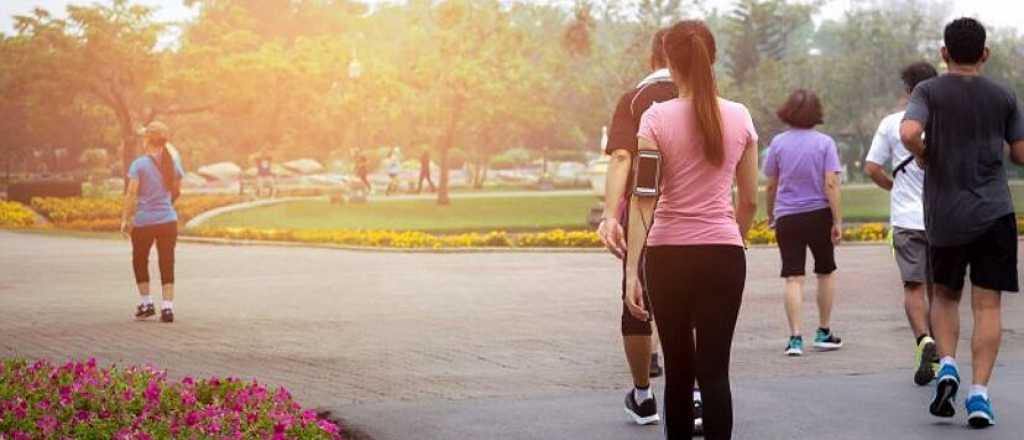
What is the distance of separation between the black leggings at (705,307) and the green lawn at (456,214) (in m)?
23.9

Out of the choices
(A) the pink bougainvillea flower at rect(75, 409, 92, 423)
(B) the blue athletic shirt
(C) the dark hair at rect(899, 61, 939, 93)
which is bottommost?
(A) the pink bougainvillea flower at rect(75, 409, 92, 423)

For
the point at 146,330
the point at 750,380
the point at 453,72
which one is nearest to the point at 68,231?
the point at 453,72

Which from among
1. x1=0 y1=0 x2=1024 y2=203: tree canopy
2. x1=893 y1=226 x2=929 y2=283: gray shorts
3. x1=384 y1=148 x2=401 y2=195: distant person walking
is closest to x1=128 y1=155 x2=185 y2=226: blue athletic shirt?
x1=893 y1=226 x2=929 y2=283: gray shorts

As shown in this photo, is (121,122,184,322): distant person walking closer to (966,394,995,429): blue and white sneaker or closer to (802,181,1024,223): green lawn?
(966,394,995,429): blue and white sneaker

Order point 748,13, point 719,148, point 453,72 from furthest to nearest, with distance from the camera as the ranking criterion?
point 748,13, point 453,72, point 719,148

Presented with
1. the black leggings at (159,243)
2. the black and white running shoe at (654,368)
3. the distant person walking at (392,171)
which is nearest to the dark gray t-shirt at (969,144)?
the black and white running shoe at (654,368)

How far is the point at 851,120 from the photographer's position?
46.2 metres

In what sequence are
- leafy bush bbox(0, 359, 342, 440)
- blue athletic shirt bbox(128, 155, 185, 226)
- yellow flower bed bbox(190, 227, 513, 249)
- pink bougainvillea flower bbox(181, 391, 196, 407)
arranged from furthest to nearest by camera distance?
yellow flower bed bbox(190, 227, 513, 249)
blue athletic shirt bbox(128, 155, 185, 226)
pink bougainvillea flower bbox(181, 391, 196, 407)
leafy bush bbox(0, 359, 342, 440)

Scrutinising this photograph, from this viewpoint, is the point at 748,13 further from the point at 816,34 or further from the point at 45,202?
the point at 45,202

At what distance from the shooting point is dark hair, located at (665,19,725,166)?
6.08 m

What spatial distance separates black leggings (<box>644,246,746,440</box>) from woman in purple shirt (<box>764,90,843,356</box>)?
16.1ft

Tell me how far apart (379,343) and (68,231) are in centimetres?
1817

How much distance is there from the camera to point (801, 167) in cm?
1088

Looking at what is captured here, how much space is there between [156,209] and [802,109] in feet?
18.6
